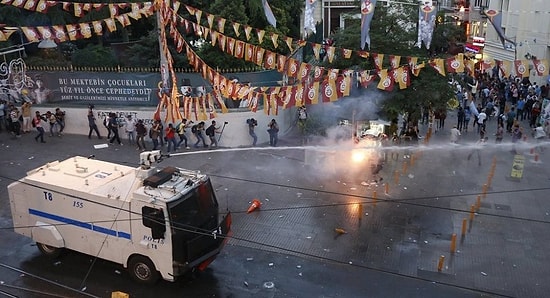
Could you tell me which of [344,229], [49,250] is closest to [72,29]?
[49,250]

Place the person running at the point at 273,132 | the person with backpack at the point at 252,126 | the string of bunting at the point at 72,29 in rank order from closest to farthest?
the string of bunting at the point at 72,29 < the person with backpack at the point at 252,126 < the person running at the point at 273,132

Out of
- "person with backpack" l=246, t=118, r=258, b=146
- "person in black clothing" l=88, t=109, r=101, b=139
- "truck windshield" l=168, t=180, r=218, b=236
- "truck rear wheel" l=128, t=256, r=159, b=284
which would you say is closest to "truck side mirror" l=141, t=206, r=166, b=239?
"truck windshield" l=168, t=180, r=218, b=236

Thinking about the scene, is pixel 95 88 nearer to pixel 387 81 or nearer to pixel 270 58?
pixel 270 58

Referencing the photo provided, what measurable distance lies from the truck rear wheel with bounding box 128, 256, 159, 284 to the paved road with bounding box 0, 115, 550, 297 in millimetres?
239

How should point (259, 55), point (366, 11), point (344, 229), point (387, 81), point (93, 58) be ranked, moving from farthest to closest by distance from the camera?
point (93, 58), point (259, 55), point (387, 81), point (366, 11), point (344, 229)

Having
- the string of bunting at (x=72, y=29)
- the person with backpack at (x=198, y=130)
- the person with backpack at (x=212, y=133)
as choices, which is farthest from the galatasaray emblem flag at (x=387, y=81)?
the string of bunting at (x=72, y=29)

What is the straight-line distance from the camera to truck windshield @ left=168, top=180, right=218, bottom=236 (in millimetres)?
10445

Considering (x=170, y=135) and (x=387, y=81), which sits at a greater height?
(x=387, y=81)

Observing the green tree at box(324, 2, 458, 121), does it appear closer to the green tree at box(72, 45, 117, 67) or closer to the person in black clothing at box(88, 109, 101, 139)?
the person in black clothing at box(88, 109, 101, 139)

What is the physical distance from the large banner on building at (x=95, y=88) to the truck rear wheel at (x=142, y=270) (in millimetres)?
11479

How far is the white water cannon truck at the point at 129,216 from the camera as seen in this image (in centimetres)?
1053

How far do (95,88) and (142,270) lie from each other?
42.4 ft

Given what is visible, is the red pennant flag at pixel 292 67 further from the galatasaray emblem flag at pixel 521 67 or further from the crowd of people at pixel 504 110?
the crowd of people at pixel 504 110

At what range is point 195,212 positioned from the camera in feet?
35.7
